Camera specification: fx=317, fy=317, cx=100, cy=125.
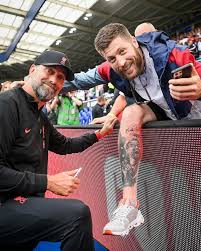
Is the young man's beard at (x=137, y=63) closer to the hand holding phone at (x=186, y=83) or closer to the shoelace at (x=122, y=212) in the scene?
the hand holding phone at (x=186, y=83)

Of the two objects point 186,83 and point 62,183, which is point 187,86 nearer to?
point 186,83

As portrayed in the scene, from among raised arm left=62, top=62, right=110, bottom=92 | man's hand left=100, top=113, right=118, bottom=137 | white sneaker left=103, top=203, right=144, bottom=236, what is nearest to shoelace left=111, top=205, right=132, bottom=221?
white sneaker left=103, top=203, right=144, bottom=236

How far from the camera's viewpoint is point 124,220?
5.23ft

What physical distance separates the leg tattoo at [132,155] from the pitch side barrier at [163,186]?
0.14ft

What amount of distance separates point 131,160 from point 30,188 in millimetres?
562

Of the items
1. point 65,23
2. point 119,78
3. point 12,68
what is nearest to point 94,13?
point 65,23

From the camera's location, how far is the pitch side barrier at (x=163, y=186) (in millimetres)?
1391

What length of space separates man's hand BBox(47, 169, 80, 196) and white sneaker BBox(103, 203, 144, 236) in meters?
0.28

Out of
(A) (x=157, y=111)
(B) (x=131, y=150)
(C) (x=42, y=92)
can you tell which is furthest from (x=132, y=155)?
(C) (x=42, y=92)

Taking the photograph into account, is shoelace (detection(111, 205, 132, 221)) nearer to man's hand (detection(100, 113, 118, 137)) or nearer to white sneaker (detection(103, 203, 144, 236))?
white sneaker (detection(103, 203, 144, 236))

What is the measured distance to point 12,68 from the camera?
26438mm

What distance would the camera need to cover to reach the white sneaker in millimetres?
1561

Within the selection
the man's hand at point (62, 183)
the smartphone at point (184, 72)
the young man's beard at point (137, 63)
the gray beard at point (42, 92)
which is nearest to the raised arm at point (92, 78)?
the young man's beard at point (137, 63)

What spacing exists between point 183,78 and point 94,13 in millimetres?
12252
